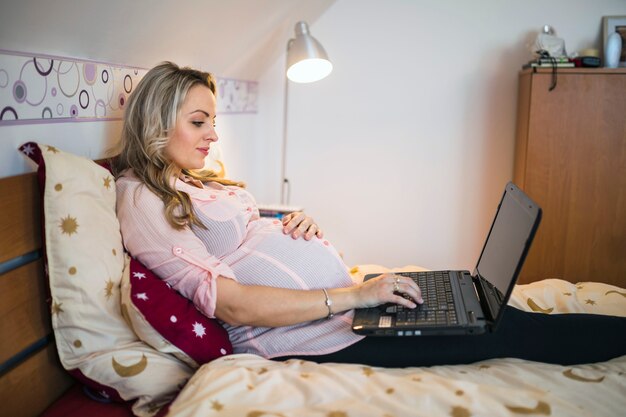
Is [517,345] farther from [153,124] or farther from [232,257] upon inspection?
[153,124]

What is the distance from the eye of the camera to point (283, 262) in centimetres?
147

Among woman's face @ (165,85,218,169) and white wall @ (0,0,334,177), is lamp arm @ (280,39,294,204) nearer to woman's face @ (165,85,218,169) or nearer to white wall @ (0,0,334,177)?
white wall @ (0,0,334,177)

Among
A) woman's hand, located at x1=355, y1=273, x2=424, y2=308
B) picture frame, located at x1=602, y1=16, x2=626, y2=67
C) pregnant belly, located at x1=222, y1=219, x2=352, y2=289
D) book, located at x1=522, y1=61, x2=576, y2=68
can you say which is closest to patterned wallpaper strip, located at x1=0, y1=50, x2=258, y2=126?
pregnant belly, located at x1=222, y1=219, x2=352, y2=289

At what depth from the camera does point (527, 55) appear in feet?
9.63

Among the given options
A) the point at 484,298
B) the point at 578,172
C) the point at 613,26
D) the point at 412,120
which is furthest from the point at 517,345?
the point at 613,26

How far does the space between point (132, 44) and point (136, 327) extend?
Result: 813 millimetres

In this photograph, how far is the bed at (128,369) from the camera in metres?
1.11

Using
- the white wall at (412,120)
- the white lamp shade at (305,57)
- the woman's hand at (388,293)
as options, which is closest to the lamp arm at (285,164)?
the white wall at (412,120)

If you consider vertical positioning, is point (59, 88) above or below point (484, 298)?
above

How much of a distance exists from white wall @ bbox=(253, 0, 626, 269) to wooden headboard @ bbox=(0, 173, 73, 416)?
210 cm

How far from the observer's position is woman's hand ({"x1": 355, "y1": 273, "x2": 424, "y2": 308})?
1384 millimetres

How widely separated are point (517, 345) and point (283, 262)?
0.57 meters

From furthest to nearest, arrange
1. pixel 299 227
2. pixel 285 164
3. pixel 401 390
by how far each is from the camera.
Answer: pixel 285 164 → pixel 299 227 → pixel 401 390

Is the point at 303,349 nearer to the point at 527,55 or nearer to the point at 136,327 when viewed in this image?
the point at 136,327
